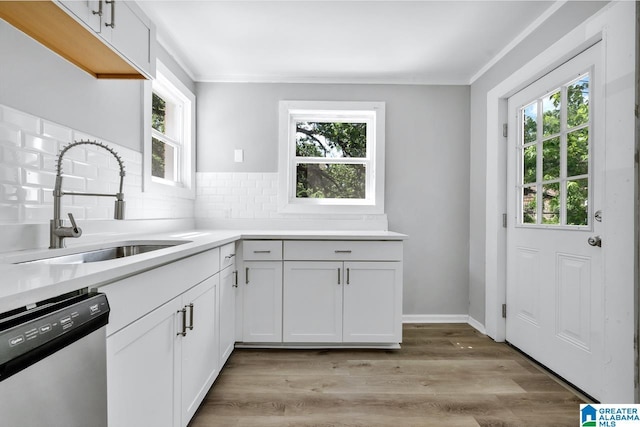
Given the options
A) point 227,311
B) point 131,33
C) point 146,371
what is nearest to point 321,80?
point 131,33

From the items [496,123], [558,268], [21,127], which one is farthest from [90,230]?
[496,123]

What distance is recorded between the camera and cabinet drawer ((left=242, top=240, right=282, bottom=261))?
260cm

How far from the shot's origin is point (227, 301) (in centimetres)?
233

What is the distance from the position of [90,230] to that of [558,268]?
2846mm

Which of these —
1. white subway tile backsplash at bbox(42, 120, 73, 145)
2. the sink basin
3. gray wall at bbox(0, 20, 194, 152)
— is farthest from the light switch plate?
white subway tile backsplash at bbox(42, 120, 73, 145)

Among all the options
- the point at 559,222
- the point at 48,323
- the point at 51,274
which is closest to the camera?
the point at 48,323

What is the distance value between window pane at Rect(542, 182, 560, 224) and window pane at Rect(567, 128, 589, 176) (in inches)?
6.4

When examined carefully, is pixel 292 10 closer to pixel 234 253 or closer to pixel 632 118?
pixel 234 253

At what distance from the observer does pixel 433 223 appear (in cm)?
338

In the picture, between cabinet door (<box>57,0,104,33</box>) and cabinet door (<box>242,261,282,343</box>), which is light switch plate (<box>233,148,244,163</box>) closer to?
cabinet door (<box>242,261,282,343</box>)

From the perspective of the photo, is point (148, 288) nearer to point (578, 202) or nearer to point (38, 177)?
point (38, 177)

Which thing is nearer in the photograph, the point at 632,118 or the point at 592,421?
the point at 632,118

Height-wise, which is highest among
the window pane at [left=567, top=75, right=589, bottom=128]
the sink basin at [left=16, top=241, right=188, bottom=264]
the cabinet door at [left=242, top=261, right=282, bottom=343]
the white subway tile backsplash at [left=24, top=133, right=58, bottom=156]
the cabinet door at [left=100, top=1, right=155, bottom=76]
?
the cabinet door at [left=100, top=1, right=155, bottom=76]

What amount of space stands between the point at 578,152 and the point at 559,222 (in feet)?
1.52
